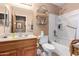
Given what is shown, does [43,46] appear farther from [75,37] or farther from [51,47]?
[75,37]

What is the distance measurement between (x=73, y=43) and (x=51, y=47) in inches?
12.9

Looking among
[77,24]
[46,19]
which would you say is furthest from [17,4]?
[77,24]

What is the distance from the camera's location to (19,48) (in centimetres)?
181

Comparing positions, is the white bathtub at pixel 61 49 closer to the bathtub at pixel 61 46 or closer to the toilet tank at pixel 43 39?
the bathtub at pixel 61 46

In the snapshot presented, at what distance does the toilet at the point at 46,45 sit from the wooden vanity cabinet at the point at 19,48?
10cm

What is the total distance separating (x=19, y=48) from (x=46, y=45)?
40cm

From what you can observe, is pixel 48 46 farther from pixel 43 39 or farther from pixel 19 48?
pixel 19 48

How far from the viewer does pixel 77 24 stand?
5.91 feet

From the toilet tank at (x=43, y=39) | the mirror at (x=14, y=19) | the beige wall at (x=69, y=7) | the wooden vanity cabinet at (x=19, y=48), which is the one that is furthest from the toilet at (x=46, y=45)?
the beige wall at (x=69, y=7)

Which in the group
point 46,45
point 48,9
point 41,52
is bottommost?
point 41,52

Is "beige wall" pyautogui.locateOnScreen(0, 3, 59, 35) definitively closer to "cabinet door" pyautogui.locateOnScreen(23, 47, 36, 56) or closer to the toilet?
the toilet

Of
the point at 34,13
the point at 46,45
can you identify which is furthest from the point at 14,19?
the point at 46,45

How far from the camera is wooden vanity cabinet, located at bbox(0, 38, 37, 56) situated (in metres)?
1.72

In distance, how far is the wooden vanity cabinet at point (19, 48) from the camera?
5.64 ft
